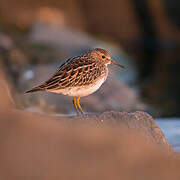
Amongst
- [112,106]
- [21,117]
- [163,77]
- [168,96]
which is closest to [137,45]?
[163,77]

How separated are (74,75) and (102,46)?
18302 millimetres

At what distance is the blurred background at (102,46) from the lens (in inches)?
624

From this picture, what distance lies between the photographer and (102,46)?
1062 inches

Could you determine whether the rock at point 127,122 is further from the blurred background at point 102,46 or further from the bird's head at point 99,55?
the blurred background at point 102,46

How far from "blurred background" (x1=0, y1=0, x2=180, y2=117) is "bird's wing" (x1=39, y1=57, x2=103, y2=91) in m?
3.82

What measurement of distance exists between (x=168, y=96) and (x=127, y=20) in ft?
47.5

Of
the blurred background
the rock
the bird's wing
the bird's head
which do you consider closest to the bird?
the bird's wing

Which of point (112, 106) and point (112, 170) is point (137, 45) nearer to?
point (112, 106)

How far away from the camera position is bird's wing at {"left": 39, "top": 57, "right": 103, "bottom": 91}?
341 inches

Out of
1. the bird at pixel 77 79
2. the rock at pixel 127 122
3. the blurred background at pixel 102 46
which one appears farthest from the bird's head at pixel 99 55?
the blurred background at pixel 102 46

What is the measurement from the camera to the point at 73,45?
85.9 feet

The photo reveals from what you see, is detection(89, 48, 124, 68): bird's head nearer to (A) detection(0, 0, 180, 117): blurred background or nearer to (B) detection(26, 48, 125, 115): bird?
(B) detection(26, 48, 125, 115): bird

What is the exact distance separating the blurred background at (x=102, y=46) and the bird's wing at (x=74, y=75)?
12.5 ft

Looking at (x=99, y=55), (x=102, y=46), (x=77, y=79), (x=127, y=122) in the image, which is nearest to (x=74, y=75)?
(x=77, y=79)
